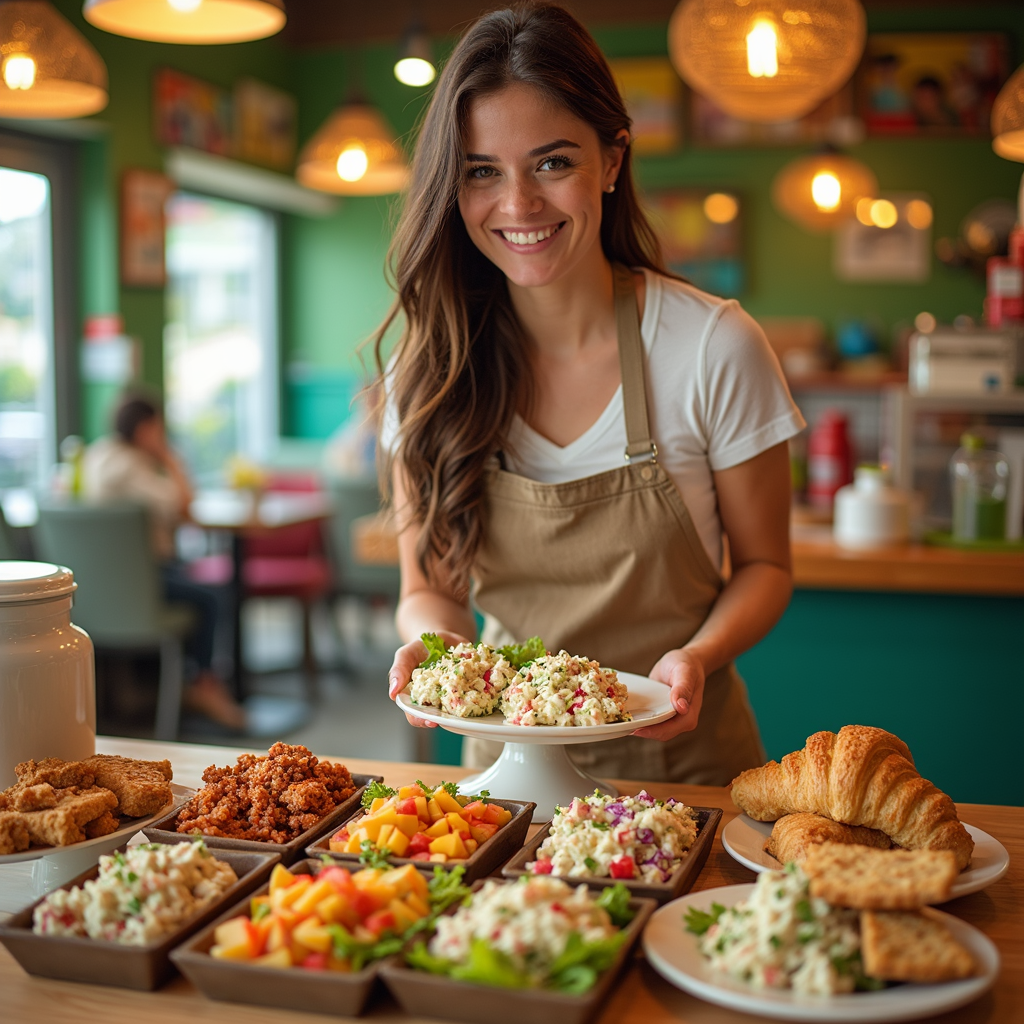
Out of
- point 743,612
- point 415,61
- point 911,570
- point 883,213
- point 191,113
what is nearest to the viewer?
point 743,612

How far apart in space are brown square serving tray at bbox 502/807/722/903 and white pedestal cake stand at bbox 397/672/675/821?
146mm

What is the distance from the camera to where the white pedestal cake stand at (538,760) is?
54.7 inches

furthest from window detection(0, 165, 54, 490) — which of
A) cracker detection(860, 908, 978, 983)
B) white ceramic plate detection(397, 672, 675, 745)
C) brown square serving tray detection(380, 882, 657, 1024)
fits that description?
cracker detection(860, 908, 978, 983)

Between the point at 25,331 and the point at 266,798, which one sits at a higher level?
the point at 25,331

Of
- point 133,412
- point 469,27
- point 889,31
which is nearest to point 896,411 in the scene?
point 469,27

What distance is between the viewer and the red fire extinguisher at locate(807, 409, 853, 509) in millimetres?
3885

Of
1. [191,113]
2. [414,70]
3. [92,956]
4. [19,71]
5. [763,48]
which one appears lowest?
[92,956]

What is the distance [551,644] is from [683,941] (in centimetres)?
84

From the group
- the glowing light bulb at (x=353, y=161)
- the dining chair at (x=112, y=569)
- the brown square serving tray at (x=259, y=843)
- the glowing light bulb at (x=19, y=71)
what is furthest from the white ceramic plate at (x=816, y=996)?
the glowing light bulb at (x=353, y=161)

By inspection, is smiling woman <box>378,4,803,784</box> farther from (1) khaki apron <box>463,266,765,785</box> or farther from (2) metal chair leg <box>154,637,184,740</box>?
(2) metal chair leg <box>154,637,184,740</box>

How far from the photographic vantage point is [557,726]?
1370mm

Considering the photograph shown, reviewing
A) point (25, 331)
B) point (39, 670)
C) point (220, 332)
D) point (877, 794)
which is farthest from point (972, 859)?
point (220, 332)

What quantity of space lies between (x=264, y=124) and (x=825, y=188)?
13.4 feet

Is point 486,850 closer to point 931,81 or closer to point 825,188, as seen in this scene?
point 825,188
